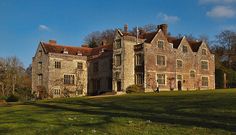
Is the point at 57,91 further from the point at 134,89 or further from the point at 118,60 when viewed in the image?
the point at 134,89

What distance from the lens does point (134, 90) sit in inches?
1623

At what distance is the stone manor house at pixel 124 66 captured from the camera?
1687 inches

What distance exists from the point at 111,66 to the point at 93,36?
44.5m

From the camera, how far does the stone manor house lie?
141ft

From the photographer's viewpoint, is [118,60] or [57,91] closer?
[118,60]

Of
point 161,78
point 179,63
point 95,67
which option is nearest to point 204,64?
point 179,63

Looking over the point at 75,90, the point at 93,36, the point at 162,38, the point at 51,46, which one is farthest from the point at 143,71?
the point at 93,36

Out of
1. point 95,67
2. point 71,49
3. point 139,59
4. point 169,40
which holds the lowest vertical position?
point 95,67

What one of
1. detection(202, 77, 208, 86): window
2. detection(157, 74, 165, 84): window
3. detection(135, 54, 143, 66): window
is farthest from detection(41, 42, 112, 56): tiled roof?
detection(202, 77, 208, 86): window

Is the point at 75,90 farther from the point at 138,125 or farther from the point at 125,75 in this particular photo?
the point at 138,125

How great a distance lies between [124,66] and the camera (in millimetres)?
42531

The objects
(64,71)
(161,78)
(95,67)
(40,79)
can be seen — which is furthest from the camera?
(95,67)

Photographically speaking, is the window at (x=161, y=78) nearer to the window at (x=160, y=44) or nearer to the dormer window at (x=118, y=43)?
the window at (x=160, y=44)

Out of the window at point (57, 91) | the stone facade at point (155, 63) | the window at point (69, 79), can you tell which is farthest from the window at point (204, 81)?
the window at point (57, 91)
